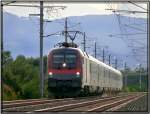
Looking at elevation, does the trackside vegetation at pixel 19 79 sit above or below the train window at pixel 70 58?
below

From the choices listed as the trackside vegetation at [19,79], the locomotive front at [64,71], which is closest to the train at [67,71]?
the locomotive front at [64,71]

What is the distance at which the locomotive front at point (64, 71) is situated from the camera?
3139cm

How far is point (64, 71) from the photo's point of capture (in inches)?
1254

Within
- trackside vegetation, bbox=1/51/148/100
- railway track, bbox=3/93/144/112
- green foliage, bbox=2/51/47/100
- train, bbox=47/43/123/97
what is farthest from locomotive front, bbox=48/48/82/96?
green foliage, bbox=2/51/47/100

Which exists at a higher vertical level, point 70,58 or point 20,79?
point 70,58

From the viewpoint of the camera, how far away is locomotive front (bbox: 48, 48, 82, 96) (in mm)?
31391

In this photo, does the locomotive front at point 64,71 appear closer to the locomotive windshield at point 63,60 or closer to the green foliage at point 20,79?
the locomotive windshield at point 63,60

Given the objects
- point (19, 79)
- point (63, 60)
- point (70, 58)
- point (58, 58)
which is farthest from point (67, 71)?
point (19, 79)

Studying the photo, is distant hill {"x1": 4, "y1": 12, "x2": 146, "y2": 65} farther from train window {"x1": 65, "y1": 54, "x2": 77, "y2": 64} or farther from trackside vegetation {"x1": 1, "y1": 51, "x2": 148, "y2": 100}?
train window {"x1": 65, "y1": 54, "x2": 77, "y2": 64}

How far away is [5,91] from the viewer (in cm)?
3334

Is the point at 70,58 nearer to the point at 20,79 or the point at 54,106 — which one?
the point at 20,79

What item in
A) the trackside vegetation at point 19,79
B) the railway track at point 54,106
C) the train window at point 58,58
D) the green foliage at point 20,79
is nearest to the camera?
the railway track at point 54,106

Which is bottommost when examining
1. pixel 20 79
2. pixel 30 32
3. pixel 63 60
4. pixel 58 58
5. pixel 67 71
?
pixel 20 79

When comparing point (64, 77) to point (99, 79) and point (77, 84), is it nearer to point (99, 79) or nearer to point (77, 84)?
point (77, 84)
